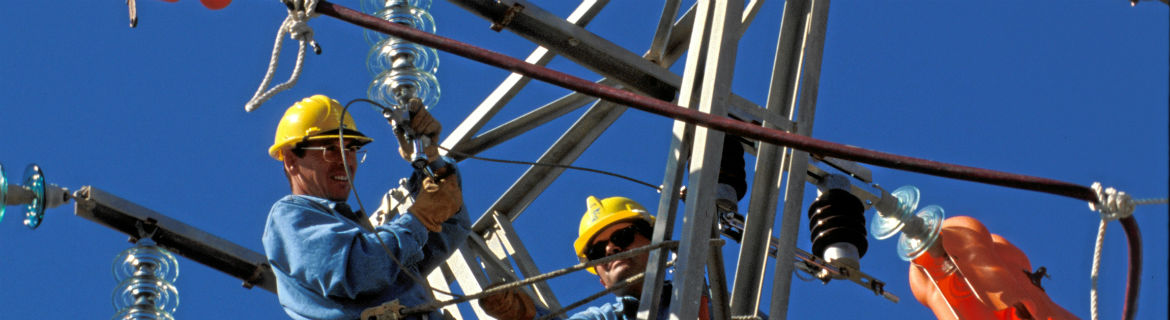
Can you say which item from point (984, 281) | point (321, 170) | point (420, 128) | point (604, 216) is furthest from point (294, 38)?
point (984, 281)

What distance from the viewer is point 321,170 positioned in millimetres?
9344

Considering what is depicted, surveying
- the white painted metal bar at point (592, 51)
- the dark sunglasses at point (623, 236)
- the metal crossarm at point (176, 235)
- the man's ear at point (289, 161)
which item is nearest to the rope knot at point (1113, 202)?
the white painted metal bar at point (592, 51)

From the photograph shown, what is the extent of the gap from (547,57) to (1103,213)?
413cm

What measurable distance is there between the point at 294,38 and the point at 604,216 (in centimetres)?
255

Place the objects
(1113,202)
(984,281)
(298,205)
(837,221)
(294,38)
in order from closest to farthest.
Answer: (1113,202), (294,38), (298,205), (837,221), (984,281)

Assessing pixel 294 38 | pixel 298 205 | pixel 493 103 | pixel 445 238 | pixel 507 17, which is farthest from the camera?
pixel 493 103

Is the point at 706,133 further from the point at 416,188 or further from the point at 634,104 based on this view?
the point at 416,188

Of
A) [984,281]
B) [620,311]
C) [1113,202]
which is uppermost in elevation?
[984,281]

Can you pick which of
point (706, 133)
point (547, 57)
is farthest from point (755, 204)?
point (547, 57)

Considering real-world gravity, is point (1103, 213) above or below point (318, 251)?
below

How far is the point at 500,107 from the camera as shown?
10.5 m

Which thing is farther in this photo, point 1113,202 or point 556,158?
point 556,158

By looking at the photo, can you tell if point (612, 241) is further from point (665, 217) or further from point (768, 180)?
point (665, 217)

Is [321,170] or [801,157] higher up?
[321,170]
